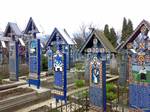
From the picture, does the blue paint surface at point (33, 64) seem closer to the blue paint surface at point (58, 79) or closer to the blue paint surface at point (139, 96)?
the blue paint surface at point (58, 79)

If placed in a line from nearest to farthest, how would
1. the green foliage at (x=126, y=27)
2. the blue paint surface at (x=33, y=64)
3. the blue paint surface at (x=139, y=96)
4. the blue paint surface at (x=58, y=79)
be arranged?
1. the blue paint surface at (x=139, y=96)
2. the blue paint surface at (x=58, y=79)
3. the blue paint surface at (x=33, y=64)
4. the green foliage at (x=126, y=27)

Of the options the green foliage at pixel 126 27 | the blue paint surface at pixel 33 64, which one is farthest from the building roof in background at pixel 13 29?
the green foliage at pixel 126 27

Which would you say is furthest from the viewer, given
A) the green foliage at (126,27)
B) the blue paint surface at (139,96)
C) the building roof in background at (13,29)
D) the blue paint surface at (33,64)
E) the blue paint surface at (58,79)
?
the green foliage at (126,27)

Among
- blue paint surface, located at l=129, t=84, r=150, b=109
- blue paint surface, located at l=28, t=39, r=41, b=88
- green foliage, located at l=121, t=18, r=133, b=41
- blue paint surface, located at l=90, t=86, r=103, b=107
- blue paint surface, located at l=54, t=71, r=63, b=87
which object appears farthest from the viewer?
green foliage, located at l=121, t=18, r=133, b=41

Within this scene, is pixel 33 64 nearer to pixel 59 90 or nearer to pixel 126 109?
pixel 59 90

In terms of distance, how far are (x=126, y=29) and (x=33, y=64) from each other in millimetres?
25754

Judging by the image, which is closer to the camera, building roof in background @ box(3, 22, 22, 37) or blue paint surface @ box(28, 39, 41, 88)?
blue paint surface @ box(28, 39, 41, 88)

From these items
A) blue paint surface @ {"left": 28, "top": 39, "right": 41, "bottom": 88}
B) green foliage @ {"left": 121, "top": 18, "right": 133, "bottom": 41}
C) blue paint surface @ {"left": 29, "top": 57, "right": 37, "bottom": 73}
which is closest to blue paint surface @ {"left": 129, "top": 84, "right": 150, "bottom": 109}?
blue paint surface @ {"left": 28, "top": 39, "right": 41, "bottom": 88}

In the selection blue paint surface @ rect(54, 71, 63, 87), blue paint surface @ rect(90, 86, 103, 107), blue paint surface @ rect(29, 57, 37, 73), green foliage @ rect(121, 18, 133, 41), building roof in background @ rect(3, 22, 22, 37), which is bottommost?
blue paint surface @ rect(90, 86, 103, 107)

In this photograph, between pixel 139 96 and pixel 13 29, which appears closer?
pixel 139 96

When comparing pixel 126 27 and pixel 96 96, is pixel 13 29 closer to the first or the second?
pixel 96 96

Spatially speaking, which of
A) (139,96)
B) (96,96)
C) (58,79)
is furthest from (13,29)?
(139,96)

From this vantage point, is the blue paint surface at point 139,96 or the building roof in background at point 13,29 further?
the building roof in background at point 13,29

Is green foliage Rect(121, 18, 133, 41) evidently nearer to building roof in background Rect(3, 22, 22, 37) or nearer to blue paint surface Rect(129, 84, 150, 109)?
building roof in background Rect(3, 22, 22, 37)
